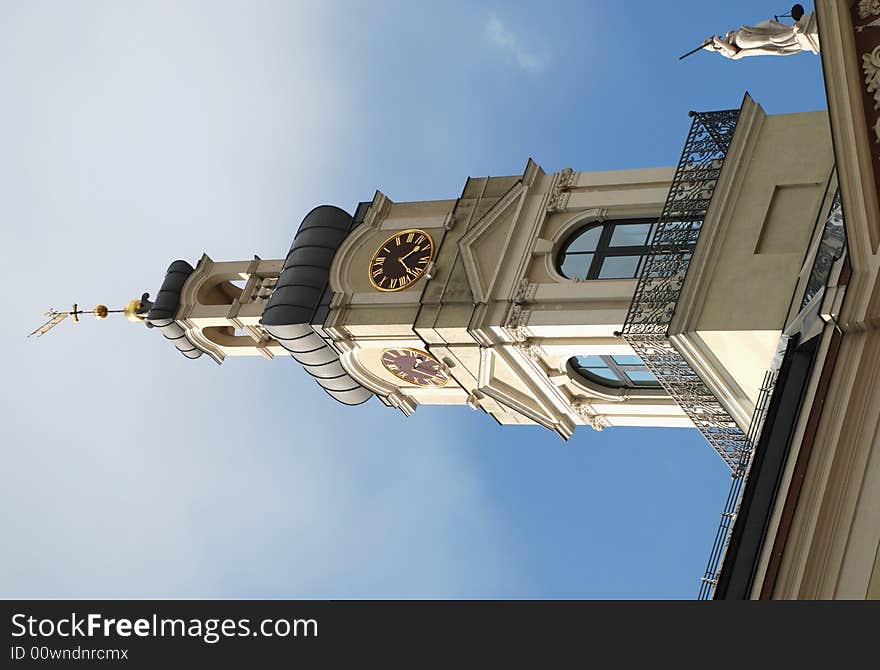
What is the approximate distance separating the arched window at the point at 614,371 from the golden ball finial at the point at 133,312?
12100 millimetres

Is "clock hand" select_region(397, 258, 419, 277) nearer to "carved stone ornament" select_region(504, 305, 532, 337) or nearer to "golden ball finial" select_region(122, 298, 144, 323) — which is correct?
"carved stone ornament" select_region(504, 305, 532, 337)

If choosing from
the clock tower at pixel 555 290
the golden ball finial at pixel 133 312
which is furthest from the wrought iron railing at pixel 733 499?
the golden ball finial at pixel 133 312

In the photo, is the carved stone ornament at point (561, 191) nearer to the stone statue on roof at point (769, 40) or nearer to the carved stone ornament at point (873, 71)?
the stone statue on roof at point (769, 40)

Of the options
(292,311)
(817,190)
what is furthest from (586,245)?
(292,311)

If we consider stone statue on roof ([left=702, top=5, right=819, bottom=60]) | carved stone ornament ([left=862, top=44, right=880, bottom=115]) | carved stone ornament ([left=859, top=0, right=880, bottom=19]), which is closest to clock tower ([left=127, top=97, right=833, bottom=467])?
stone statue on roof ([left=702, top=5, right=819, bottom=60])

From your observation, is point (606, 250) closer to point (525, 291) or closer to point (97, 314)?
point (525, 291)

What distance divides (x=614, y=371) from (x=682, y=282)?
4.21m

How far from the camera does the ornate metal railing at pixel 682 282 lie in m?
18.3

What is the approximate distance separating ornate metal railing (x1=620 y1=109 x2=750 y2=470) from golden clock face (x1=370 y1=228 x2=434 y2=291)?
16.2 feet

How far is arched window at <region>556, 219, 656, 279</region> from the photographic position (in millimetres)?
20312

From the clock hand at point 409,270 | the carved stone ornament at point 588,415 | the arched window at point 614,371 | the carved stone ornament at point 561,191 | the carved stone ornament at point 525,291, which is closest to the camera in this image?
the carved stone ornament at point 525,291

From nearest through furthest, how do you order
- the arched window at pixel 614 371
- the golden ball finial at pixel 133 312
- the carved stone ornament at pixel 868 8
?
the carved stone ornament at pixel 868 8, the arched window at pixel 614 371, the golden ball finial at pixel 133 312
